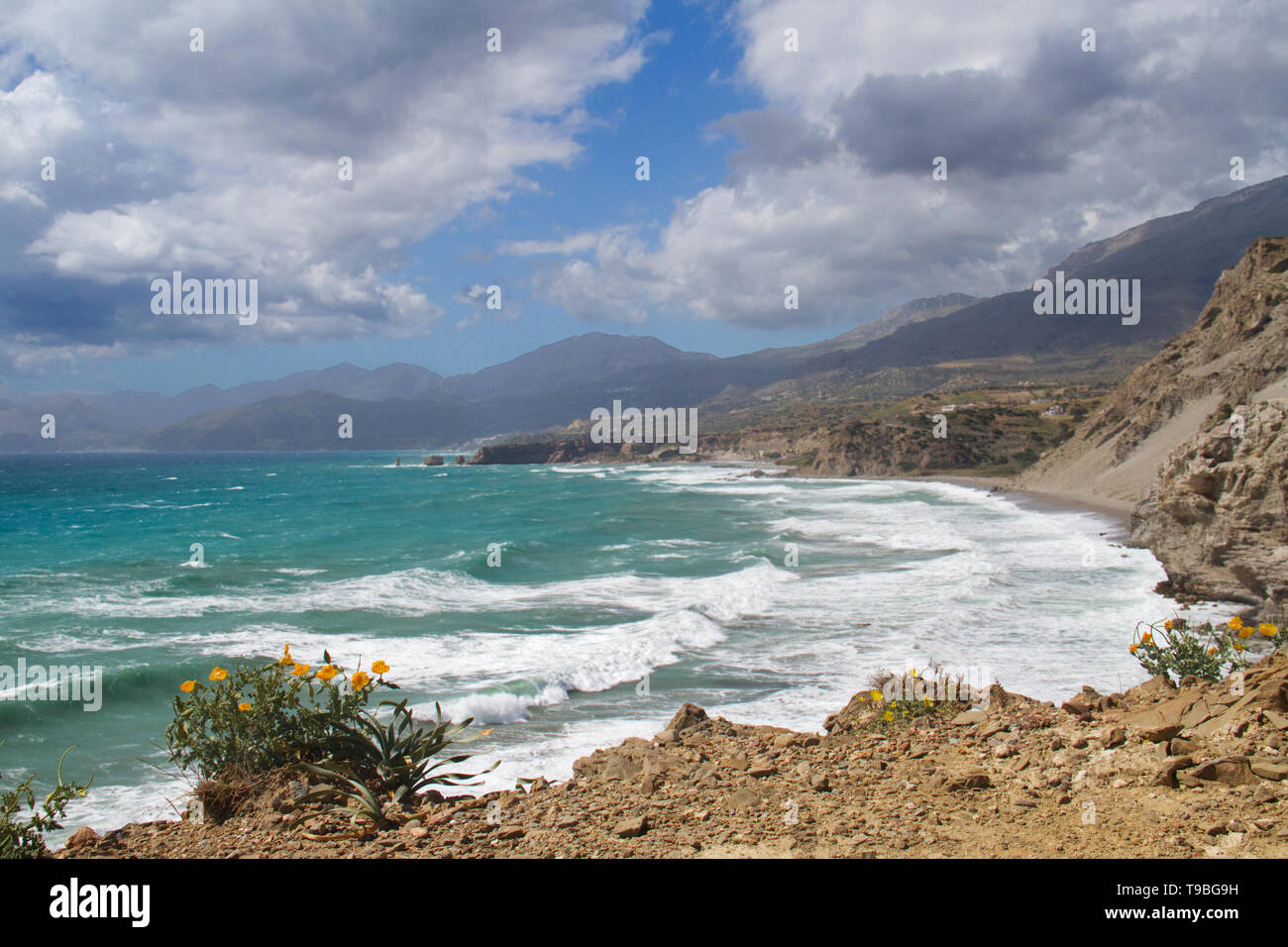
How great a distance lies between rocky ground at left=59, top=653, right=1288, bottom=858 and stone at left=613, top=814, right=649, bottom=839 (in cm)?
1

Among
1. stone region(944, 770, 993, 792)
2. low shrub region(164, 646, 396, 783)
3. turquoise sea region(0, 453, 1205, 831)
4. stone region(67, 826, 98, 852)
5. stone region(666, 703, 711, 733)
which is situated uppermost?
low shrub region(164, 646, 396, 783)

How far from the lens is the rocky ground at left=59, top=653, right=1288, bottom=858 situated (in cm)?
384

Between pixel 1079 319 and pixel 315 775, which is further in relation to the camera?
pixel 1079 319

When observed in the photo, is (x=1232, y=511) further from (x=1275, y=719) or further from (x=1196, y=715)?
(x=1275, y=719)

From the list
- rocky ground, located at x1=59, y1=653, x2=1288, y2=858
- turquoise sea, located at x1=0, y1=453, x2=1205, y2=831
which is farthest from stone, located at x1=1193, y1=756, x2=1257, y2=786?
turquoise sea, located at x1=0, y1=453, x2=1205, y2=831

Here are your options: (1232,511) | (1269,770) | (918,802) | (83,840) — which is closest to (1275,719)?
(1269,770)

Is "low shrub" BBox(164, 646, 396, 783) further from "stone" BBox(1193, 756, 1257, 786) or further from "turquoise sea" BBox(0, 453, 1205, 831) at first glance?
"stone" BBox(1193, 756, 1257, 786)

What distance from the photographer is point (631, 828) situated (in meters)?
4.33

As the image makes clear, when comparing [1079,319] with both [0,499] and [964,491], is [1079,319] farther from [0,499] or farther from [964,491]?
[0,499]

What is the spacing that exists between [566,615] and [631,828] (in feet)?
48.1

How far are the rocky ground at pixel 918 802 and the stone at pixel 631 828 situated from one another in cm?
1

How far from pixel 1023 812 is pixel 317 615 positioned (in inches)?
723

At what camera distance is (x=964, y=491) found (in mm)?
55000
